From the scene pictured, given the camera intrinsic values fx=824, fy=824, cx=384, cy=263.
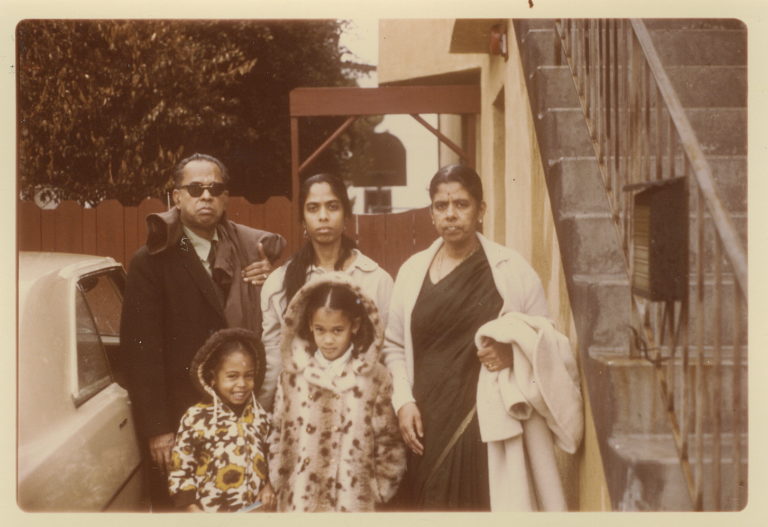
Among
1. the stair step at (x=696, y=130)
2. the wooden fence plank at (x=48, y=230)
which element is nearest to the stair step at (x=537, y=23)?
the stair step at (x=696, y=130)

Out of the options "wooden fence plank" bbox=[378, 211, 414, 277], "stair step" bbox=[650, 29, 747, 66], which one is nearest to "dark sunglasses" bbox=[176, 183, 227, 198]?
"wooden fence plank" bbox=[378, 211, 414, 277]

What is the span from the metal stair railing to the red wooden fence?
819 mm

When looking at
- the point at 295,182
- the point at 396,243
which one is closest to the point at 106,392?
the point at 295,182

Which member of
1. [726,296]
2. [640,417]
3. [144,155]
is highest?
[144,155]

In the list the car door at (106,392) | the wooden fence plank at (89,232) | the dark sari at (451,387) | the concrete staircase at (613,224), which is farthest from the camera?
the wooden fence plank at (89,232)

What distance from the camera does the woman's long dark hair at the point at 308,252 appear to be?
3398 mm

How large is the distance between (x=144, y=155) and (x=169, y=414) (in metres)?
1.07

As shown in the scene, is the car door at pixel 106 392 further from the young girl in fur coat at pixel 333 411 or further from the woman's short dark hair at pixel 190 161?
the young girl in fur coat at pixel 333 411

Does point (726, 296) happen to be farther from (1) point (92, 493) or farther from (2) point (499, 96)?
(1) point (92, 493)

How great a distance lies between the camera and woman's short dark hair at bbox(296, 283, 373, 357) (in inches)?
132

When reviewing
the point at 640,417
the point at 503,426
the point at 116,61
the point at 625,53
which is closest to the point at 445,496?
the point at 503,426

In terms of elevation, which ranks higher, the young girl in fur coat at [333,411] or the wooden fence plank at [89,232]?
the wooden fence plank at [89,232]

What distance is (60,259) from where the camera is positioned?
10.9 feet

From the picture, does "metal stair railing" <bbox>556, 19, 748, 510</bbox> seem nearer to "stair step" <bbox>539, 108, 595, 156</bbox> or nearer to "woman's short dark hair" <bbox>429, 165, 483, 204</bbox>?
"stair step" <bbox>539, 108, 595, 156</bbox>
